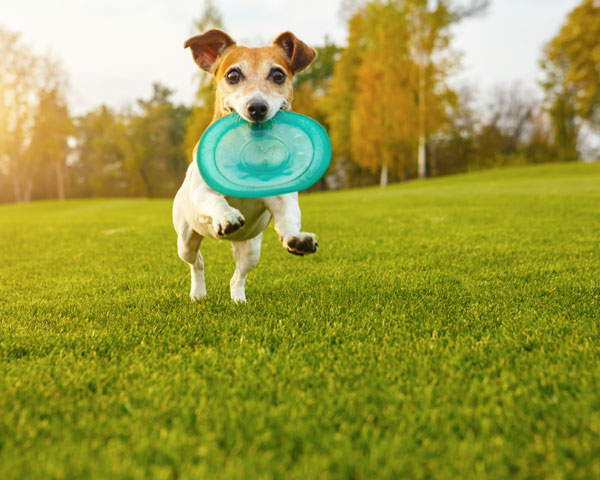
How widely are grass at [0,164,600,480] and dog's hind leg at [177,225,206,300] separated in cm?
15

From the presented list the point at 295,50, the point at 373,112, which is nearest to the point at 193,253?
the point at 295,50

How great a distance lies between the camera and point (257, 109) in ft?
10.5

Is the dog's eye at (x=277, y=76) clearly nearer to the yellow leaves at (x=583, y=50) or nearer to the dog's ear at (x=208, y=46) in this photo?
the dog's ear at (x=208, y=46)

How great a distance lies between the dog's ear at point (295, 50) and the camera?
3824 millimetres

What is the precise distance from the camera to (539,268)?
204 inches

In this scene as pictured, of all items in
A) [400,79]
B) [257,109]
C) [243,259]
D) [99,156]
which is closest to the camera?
[257,109]

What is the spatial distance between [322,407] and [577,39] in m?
40.2

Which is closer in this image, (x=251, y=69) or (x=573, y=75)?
(x=251, y=69)

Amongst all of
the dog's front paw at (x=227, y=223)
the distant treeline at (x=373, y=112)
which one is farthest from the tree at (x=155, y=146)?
the dog's front paw at (x=227, y=223)

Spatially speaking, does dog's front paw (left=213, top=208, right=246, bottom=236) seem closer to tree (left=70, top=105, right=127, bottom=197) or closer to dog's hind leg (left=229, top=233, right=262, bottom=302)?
dog's hind leg (left=229, top=233, right=262, bottom=302)

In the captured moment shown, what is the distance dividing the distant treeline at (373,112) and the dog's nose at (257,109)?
93.5 ft

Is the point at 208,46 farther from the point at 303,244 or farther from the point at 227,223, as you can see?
the point at 303,244

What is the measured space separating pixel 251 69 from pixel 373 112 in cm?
2936

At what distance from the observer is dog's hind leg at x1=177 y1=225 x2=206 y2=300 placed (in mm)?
4008
